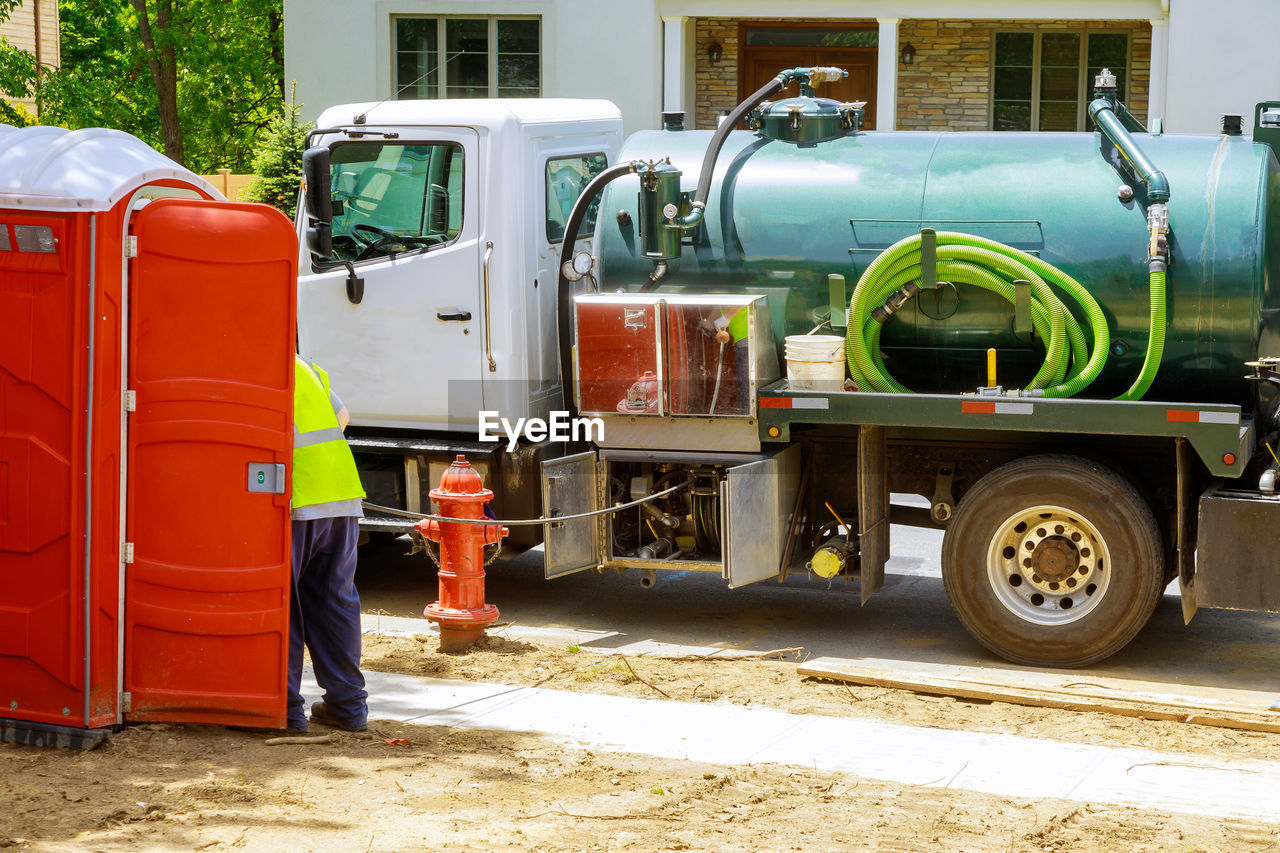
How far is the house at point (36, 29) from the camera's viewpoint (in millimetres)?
28062

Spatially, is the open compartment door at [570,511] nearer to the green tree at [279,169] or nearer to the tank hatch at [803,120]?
the tank hatch at [803,120]

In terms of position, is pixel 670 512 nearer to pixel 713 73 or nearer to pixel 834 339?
pixel 834 339

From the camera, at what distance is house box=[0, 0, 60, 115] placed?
1105 inches

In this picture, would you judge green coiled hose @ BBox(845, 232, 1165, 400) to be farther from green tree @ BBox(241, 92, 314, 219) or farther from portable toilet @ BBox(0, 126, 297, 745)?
green tree @ BBox(241, 92, 314, 219)

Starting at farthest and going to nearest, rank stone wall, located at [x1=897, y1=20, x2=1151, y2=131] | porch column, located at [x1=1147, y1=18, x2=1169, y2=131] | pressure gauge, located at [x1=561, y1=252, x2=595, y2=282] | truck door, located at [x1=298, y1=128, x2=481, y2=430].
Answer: stone wall, located at [x1=897, y1=20, x2=1151, y2=131], porch column, located at [x1=1147, y1=18, x2=1169, y2=131], truck door, located at [x1=298, y1=128, x2=481, y2=430], pressure gauge, located at [x1=561, y1=252, x2=595, y2=282]

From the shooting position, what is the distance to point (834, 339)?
7.74m

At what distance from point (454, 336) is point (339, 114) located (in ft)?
4.81

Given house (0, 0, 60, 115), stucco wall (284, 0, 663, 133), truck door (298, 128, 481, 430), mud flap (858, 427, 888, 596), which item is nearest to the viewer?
mud flap (858, 427, 888, 596)

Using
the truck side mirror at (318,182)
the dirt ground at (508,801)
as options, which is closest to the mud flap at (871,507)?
the dirt ground at (508,801)

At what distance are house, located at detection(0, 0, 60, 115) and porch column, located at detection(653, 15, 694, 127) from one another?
1505 centimetres

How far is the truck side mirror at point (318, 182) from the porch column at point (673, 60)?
948cm

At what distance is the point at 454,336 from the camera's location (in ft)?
27.6

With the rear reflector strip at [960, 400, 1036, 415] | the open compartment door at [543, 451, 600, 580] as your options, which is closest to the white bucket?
the rear reflector strip at [960, 400, 1036, 415]

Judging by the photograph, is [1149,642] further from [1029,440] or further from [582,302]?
[582,302]
